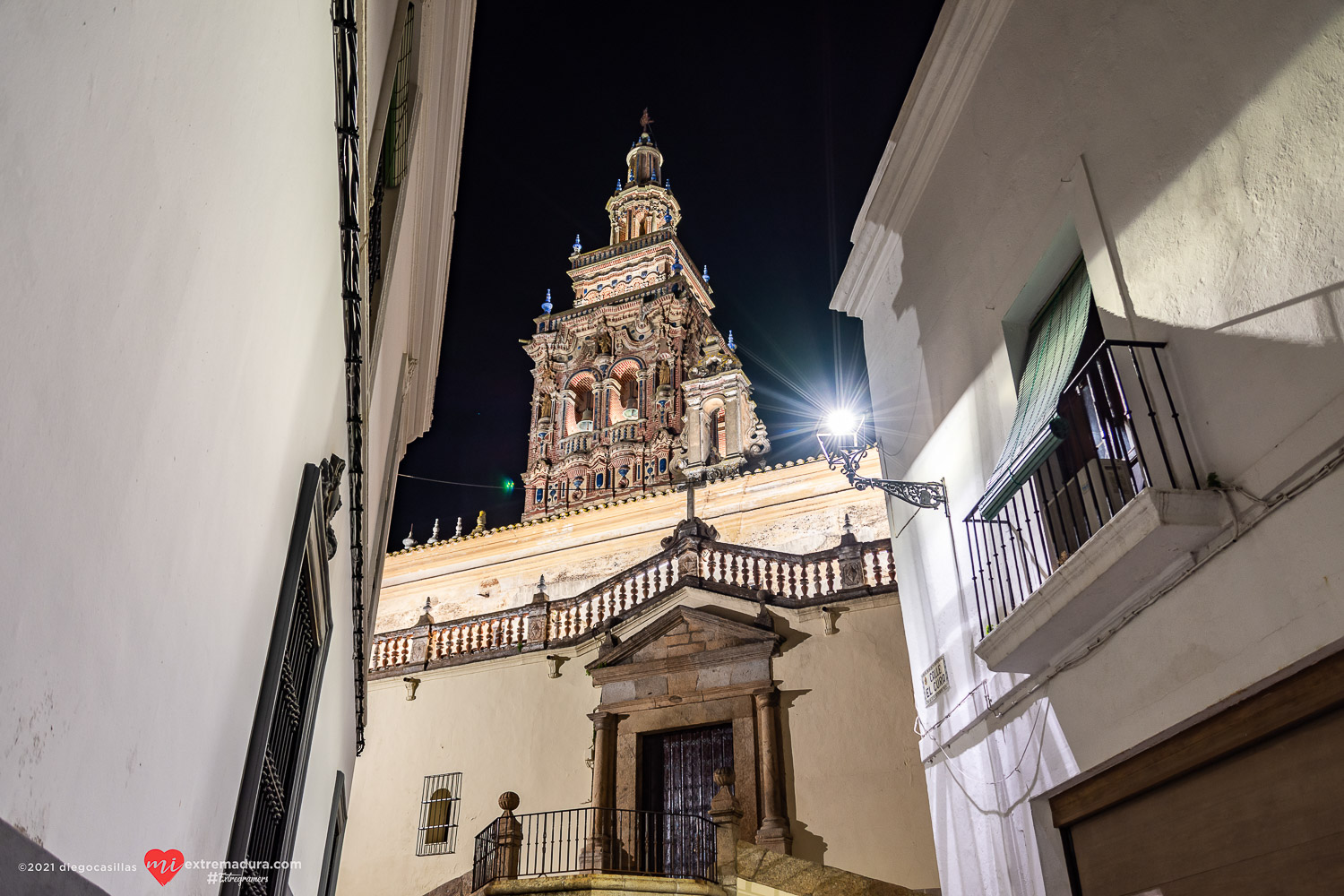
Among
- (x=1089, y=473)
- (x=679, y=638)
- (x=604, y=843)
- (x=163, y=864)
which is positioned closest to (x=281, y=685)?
(x=163, y=864)

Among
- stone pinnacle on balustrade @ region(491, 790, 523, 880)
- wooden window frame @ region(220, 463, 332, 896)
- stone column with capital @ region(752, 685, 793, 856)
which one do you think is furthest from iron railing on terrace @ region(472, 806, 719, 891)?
wooden window frame @ region(220, 463, 332, 896)

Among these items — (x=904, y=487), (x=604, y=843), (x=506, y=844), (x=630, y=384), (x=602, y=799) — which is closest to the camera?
(x=904, y=487)

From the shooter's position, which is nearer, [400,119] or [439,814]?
[400,119]

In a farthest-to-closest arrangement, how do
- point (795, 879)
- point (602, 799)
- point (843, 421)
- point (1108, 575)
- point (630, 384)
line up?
point (630, 384)
point (602, 799)
point (795, 879)
point (843, 421)
point (1108, 575)

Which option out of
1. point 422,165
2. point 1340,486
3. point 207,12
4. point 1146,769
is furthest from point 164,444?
point 422,165

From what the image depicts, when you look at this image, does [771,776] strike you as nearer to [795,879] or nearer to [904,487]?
[795,879]

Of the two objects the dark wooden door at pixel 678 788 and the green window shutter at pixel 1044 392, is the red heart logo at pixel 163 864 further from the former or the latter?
the dark wooden door at pixel 678 788

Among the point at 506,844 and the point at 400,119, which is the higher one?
the point at 400,119

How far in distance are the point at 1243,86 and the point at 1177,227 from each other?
2.20 ft

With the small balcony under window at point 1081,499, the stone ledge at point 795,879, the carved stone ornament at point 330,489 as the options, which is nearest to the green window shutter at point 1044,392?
the small balcony under window at point 1081,499

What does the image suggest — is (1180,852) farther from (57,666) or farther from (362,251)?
(362,251)

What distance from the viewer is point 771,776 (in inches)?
437

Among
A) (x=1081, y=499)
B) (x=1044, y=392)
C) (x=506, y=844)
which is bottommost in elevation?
(x=506, y=844)

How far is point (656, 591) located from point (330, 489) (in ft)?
31.1
